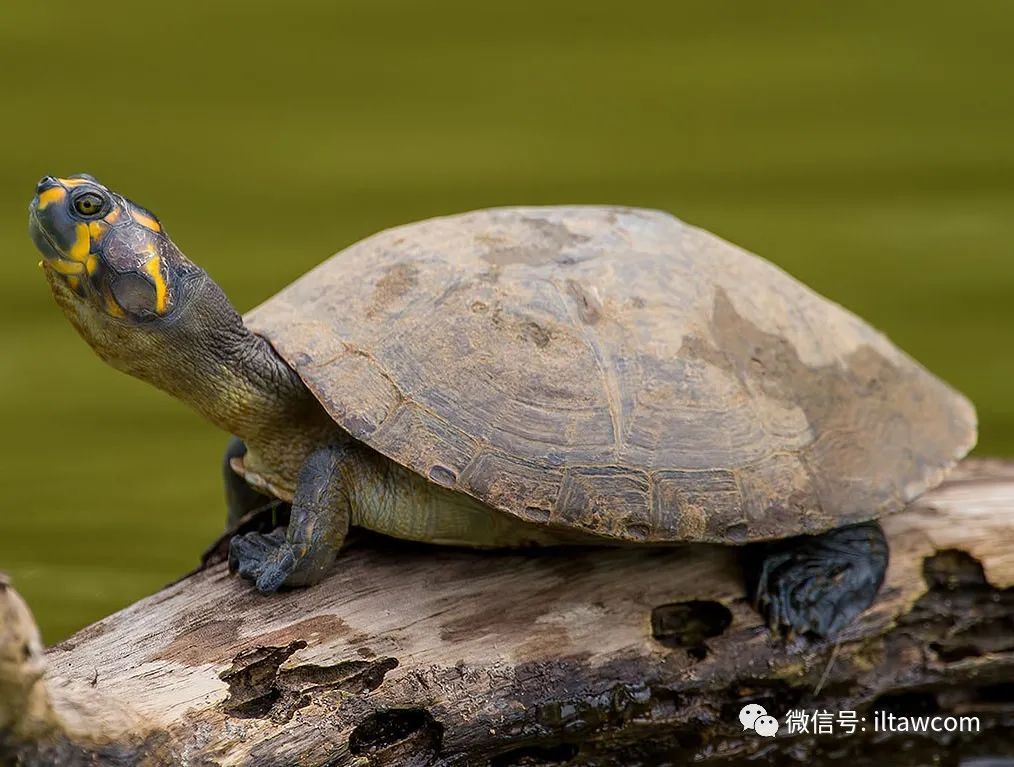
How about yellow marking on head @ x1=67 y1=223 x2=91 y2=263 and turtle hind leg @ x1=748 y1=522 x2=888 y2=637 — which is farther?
turtle hind leg @ x1=748 y1=522 x2=888 y2=637

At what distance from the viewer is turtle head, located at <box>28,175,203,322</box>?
3121 millimetres

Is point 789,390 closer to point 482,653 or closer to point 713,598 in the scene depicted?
point 713,598

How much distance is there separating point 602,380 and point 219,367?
2.94ft

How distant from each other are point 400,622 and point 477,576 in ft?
0.92

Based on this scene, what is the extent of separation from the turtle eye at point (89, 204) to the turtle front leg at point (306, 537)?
0.74 m

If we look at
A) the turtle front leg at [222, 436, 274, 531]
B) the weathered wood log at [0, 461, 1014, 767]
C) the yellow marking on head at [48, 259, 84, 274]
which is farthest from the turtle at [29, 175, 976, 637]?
the turtle front leg at [222, 436, 274, 531]

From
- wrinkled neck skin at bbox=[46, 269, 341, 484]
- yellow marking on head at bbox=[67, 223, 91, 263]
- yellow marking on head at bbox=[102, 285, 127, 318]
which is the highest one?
yellow marking on head at bbox=[67, 223, 91, 263]

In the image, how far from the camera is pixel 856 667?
3.68m

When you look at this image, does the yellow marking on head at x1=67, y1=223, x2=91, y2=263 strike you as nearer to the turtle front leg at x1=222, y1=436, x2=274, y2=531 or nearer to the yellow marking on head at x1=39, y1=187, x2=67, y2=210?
the yellow marking on head at x1=39, y1=187, x2=67, y2=210

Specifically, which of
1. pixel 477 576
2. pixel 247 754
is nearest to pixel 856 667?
pixel 477 576

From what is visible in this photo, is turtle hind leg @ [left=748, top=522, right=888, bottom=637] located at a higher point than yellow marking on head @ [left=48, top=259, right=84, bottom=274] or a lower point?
lower

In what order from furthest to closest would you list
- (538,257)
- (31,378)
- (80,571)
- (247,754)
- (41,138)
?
1. (41,138)
2. (31,378)
3. (80,571)
4. (538,257)
5. (247,754)

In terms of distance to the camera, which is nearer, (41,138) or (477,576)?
(477,576)

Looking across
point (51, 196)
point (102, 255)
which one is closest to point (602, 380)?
Result: point (102, 255)
